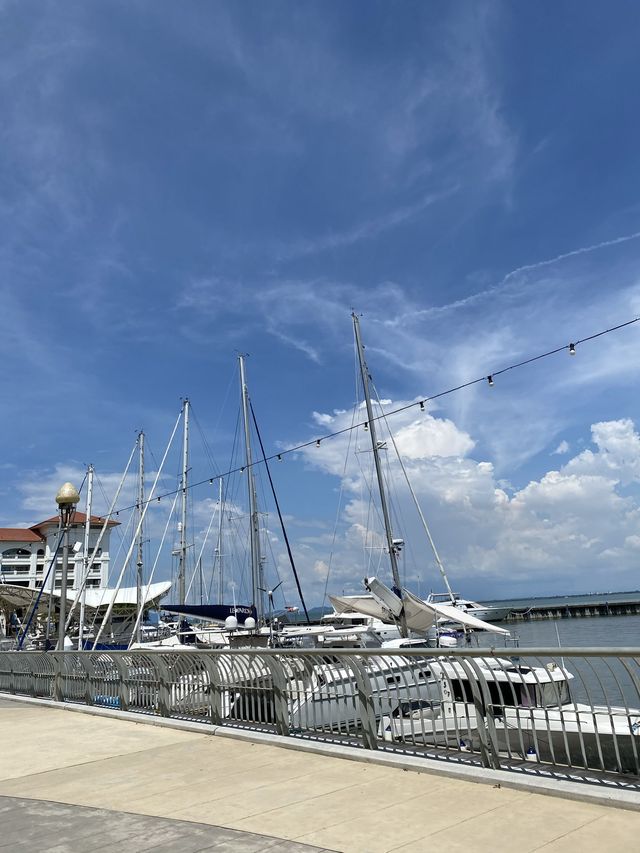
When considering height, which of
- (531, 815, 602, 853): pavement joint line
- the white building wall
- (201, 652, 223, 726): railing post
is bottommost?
(531, 815, 602, 853): pavement joint line

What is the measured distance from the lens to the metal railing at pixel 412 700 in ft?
21.3

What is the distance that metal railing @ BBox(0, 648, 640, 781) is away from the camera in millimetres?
6492

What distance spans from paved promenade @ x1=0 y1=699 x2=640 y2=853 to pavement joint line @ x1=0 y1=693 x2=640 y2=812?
0.26ft

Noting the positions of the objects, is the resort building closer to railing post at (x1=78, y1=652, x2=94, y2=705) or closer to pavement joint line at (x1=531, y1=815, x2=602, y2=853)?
railing post at (x1=78, y1=652, x2=94, y2=705)

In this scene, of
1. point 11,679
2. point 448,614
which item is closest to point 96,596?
point 448,614

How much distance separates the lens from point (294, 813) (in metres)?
5.79

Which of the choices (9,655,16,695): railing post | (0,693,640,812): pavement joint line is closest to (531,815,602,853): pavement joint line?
(0,693,640,812): pavement joint line

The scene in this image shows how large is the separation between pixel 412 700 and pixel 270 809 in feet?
7.68

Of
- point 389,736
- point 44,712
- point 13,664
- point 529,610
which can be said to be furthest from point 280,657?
point 529,610

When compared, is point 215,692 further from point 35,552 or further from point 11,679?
point 35,552

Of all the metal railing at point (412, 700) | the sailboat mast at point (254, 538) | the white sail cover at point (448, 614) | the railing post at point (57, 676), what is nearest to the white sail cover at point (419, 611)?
the white sail cover at point (448, 614)

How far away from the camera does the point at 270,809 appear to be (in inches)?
234

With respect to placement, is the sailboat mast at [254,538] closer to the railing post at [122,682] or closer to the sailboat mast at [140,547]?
the sailboat mast at [140,547]

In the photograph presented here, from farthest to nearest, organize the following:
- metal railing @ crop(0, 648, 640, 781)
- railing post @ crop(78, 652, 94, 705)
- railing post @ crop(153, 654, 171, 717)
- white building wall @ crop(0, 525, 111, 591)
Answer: white building wall @ crop(0, 525, 111, 591), railing post @ crop(78, 652, 94, 705), railing post @ crop(153, 654, 171, 717), metal railing @ crop(0, 648, 640, 781)
